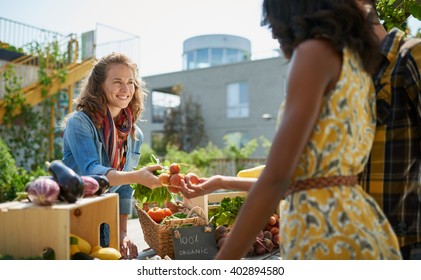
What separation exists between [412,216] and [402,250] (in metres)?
0.13

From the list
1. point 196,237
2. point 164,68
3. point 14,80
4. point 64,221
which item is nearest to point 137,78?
point 196,237

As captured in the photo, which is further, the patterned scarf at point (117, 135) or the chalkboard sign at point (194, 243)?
the patterned scarf at point (117, 135)

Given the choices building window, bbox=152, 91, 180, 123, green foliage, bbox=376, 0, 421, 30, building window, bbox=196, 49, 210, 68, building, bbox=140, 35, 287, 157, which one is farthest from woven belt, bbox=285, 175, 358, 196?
building window, bbox=152, 91, 180, 123

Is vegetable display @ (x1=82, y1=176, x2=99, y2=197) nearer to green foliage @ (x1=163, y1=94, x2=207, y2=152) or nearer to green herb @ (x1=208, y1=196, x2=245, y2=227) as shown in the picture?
green herb @ (x1=208, y1=196, x2=245, y2=227)

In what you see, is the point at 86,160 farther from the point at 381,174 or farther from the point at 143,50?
the point at 143,50

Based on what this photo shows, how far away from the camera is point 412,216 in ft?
4.75

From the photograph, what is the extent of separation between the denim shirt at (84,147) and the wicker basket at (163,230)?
0.40 meters

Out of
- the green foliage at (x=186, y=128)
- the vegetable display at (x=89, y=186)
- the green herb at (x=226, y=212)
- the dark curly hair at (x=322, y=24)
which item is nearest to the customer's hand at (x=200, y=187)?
the vegetable display at (x=89, y=186)

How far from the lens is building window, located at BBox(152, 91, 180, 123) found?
78.4 ft

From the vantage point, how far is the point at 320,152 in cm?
118

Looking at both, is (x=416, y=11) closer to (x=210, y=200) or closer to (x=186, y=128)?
(x=210, y=200)

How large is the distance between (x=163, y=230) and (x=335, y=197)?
4.18 feet

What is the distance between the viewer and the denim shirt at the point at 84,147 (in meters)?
2.18

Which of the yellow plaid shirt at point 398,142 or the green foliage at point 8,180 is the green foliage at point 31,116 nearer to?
the green foliage at point 8,180
